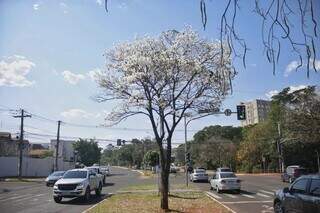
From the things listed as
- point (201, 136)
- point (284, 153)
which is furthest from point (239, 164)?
point (201, 136)

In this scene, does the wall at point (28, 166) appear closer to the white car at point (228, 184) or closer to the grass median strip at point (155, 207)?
the white car at point (228, 184)

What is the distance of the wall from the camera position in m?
70.2

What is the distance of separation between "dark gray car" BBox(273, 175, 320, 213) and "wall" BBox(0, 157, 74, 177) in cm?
6081

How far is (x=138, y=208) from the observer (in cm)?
2131

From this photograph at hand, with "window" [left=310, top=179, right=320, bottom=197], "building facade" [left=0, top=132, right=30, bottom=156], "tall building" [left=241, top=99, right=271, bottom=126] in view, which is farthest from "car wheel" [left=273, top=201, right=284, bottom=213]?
"tall building" [left=241, top=99, right=271, bottom=126]

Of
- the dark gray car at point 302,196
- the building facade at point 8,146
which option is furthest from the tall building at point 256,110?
the dark gray car at point 302,196

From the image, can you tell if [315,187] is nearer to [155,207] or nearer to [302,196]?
[302,196]

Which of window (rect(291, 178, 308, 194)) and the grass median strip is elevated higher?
window (rect(291, 178, 308, 194))

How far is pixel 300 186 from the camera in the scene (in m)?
14.2

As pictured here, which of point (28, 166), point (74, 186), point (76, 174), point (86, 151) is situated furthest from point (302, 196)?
point (86, 151)

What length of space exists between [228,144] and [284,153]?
68.8ft

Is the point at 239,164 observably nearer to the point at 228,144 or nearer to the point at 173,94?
the point at 228,144

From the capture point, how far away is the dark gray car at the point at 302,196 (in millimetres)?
13055

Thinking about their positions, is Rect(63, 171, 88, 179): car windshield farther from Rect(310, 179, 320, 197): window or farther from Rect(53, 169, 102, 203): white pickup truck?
Rect(310, 179, 320, 197): window
